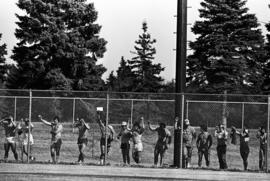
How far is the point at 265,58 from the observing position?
5159cm

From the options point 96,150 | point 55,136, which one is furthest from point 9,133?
point 96,150

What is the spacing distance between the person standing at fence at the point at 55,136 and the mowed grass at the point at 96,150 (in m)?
0.54

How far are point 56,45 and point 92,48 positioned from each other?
127 inches

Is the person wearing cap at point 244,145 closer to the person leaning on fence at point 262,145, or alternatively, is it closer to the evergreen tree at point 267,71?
the person leaning on fence at point 262,145

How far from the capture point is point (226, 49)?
49.0 m

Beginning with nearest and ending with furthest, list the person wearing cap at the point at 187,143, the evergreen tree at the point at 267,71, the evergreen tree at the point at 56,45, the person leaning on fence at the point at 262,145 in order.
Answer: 1. the person leaning on fence at the point at 262,145
2. the person wearing cap at the point at 187,143
3. the evergreen tree at the point at 267,71
4. the evergreen tree at the point at 56,45

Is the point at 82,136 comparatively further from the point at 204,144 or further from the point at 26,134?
the point at 204,144

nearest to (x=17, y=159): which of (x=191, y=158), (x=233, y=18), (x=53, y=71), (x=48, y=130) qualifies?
(x=48, y=130)

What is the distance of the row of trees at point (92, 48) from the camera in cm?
4881

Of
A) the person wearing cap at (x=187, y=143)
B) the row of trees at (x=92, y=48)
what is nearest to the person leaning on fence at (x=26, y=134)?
the person wearing cap at (x=187, y=143)

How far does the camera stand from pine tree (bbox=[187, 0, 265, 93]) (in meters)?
48.2

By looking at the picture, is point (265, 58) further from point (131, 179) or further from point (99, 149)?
point (131, 179)

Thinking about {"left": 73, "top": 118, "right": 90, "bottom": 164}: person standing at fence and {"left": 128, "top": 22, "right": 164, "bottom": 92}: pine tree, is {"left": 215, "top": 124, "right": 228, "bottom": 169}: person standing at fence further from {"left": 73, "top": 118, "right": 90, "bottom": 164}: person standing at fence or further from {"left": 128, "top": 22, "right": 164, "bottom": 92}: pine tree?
{"left": 128, "top": 22, "right": 164, "bottom": 92}: pine tree

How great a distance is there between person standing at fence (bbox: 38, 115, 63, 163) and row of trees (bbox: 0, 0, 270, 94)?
87.6 feet
